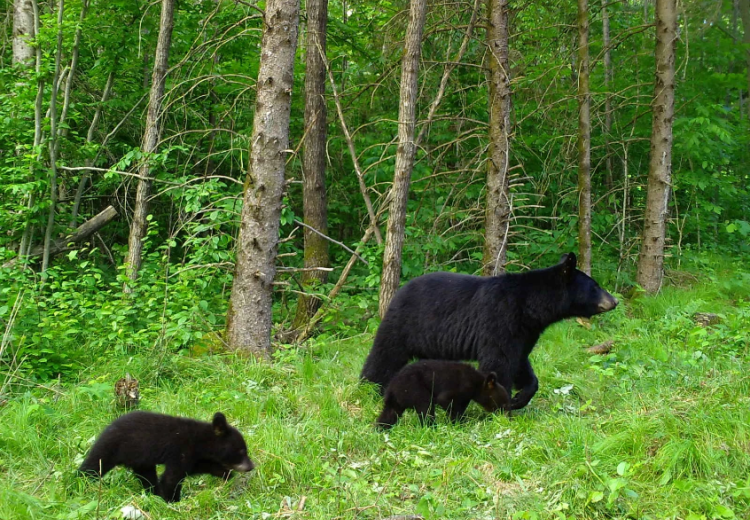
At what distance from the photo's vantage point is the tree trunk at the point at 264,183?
679 cm

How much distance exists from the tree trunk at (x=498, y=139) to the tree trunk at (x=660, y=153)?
3162 millimetres

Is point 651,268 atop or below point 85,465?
atop

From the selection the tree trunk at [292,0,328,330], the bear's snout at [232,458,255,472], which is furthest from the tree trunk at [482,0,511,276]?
the bear's snout at [232,458,255,472]

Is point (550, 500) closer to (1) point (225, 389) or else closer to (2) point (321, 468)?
(2) point (321, 468)

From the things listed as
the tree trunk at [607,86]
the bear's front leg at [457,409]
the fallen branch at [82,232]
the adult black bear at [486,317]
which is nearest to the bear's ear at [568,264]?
the adult black bear at [486,317]

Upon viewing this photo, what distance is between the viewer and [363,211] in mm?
12938

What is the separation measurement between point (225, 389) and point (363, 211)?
7.60 meters

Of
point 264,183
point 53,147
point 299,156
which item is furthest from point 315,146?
point 53,147

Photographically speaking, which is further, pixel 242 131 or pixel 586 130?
pixel 242 131

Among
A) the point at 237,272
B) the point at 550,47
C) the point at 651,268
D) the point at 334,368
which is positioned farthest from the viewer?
the point at 550,47

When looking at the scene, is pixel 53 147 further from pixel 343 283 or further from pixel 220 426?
pixel 220 426

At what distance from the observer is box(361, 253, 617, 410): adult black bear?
5605 millimetres

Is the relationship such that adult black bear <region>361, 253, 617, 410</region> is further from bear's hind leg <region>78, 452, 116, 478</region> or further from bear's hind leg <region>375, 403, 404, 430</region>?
bear's hind leg <region>78, 452, 116, 478</region>

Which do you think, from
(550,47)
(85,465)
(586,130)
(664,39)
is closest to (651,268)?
(586,130)
